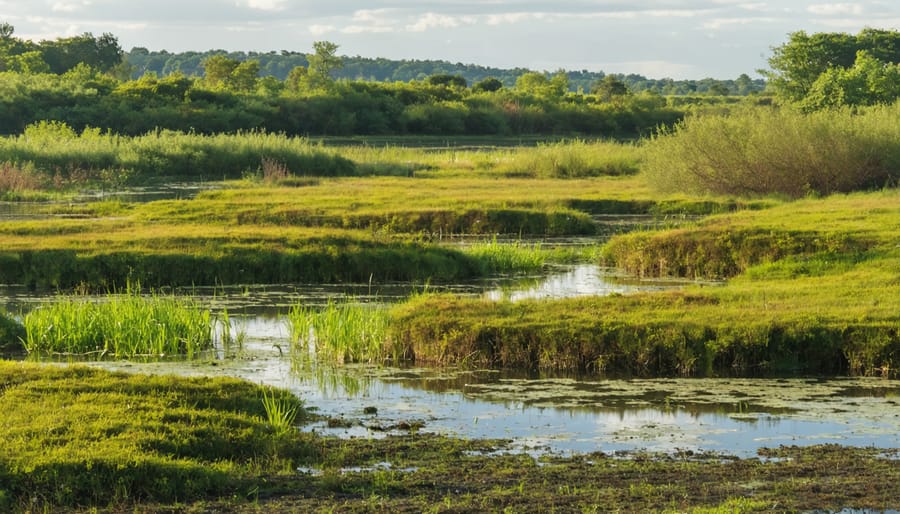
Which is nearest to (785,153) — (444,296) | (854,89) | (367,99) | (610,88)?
(854,89)

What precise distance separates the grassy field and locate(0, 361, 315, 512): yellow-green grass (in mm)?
14

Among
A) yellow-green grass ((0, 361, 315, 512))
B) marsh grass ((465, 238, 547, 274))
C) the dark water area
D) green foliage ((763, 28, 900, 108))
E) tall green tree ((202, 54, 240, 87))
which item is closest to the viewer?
yellow-green grass ((0, 361, 315, 512))

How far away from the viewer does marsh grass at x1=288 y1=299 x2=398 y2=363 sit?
603 inches

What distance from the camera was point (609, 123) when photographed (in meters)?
85.9

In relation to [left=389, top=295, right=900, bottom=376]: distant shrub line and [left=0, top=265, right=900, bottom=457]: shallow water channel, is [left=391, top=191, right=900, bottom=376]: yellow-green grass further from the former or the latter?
[left=0, top=265, right=900, bottom=457]: shallow water channel

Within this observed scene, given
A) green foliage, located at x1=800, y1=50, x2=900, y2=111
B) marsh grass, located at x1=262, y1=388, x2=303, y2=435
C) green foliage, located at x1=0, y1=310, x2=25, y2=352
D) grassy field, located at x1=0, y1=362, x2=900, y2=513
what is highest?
green foliage, located at x1=800, y1=50, x2=900, y2=111

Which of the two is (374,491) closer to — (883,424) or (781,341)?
(883,424)

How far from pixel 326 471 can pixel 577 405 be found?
12.0 ft

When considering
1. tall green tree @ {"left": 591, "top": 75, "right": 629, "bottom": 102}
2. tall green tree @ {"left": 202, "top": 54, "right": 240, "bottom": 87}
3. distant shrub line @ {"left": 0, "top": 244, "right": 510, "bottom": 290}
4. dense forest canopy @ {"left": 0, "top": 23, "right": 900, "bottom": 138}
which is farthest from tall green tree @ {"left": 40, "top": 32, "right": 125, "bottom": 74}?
distant shrub line @ {"left": 0, "top": 244, "right": 510, "bottom": 290}

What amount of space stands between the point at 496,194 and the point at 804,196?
8542 millimetres

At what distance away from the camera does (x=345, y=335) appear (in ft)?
50.8

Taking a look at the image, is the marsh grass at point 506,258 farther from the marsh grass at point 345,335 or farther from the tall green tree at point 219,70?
the tall green tree at point 219,70

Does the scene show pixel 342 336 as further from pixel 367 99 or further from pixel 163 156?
pixel 367 99

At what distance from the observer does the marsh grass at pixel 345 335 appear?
1532cm
